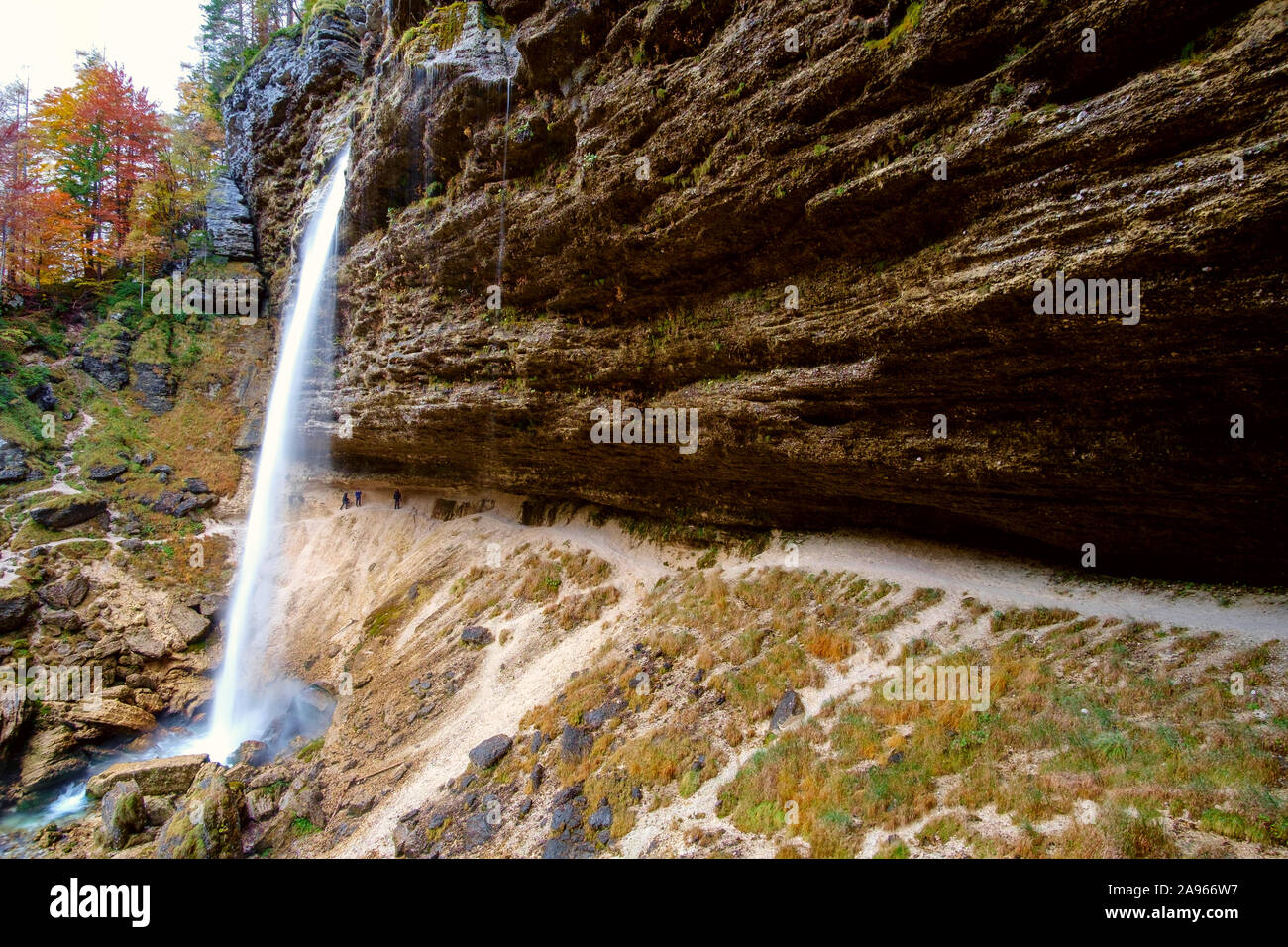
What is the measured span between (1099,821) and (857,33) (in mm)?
10401

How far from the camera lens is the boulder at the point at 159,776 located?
43.4 feet

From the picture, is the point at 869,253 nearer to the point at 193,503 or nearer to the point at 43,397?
the point at 193,503

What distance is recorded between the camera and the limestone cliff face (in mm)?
5797

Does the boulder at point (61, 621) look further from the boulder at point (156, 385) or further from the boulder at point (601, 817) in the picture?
the boulder at point (601, 817)

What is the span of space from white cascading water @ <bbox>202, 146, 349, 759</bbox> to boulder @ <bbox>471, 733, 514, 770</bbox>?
35.6 feet

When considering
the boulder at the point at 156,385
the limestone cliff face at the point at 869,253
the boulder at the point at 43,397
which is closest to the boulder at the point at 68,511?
the boulder at the point at 43,397

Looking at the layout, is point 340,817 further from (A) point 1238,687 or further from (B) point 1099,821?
(A) point 1238,687

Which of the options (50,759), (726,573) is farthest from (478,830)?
(50,759)

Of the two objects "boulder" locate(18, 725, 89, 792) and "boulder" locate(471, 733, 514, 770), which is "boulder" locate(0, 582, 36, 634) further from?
"boulder" locate(471, 733, 514, 770)

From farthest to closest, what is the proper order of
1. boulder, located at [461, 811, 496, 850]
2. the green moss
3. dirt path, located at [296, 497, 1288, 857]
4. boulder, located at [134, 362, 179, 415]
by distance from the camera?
boulder, located at [134, 362, 179, 415] → boulder, located at [461, 811, 496, 850] → dirt path, located at [296, 497, 1288, 857] → the green moss

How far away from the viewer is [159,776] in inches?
523

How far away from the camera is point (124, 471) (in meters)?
23.7

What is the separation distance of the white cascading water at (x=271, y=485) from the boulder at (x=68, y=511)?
528 centimetres

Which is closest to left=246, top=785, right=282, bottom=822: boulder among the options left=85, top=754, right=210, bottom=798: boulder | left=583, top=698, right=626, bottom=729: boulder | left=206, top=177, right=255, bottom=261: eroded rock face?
left=85, top=754, right=210, bottom=798: boulder
